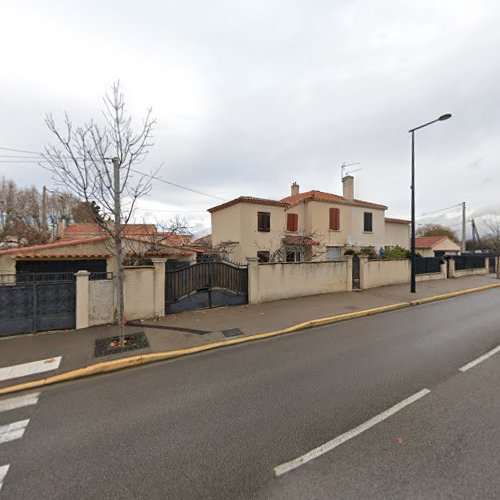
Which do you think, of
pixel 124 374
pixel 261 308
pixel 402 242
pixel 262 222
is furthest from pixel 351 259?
pixel 402 242

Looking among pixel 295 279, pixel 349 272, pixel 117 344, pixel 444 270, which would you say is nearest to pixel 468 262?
pixel 444 270

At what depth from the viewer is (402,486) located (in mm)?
2188

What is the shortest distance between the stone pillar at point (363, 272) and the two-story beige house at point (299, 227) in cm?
517

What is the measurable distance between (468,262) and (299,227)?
1335 cm

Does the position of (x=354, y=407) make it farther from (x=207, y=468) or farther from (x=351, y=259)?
(x=351, y=259)

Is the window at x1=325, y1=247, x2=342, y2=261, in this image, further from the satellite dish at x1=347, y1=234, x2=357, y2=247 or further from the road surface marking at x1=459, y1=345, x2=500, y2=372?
the road surface marking at x1=459, y1=345, x2=500, y2=372

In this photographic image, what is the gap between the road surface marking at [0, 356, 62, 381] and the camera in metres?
4.57

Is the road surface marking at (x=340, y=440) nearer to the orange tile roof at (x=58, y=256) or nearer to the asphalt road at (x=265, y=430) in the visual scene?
the asphalt road at (x=265, y=430)

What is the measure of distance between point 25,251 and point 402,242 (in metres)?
29.8

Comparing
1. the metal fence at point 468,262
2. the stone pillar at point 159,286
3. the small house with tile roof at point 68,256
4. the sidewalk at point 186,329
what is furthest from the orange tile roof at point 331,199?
the stone pillar at point 159,286

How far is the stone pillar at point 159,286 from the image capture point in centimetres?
801

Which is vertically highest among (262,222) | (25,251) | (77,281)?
(262,222)

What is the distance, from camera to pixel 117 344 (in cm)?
582

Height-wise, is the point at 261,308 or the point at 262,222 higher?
the point at 262,222
